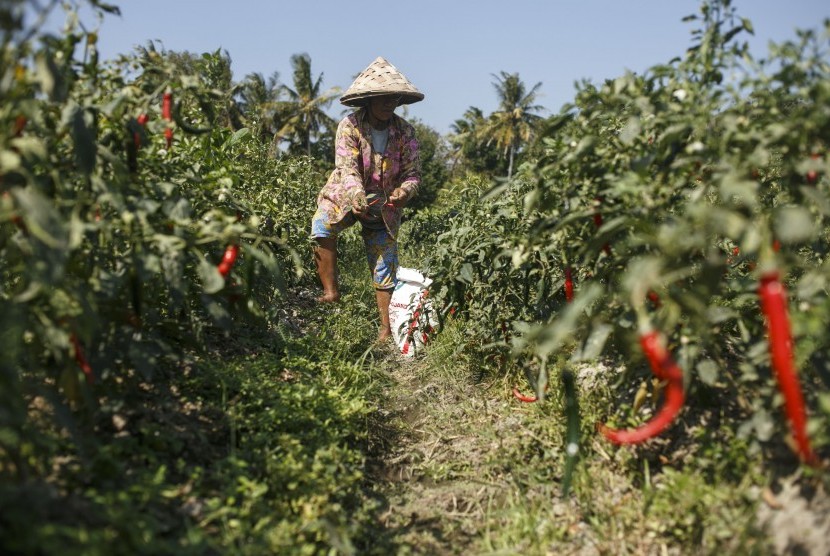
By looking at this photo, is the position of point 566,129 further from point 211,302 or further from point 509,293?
point 211,302

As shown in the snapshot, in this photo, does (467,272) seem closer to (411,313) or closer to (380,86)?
(411,313)

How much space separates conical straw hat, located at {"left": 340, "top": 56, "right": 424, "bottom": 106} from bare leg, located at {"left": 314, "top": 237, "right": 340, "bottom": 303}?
756mm

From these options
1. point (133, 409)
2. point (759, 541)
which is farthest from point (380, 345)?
point (759, 541)

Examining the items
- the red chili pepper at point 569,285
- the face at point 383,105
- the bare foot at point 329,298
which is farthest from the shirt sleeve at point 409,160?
the red chili pepper at point 569,285

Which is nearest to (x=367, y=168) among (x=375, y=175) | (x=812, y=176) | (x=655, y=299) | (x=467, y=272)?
(x=375, y=175)

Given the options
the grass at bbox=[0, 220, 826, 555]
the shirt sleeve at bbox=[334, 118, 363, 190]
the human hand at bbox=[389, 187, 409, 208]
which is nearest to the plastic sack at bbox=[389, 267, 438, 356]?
the human hand at bbox=[389, 187, 409, 208]

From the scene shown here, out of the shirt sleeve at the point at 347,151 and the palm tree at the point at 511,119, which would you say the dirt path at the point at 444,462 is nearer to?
the shirt sleeve at the point at 347,151

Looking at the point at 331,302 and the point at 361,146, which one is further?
the point at 331,302

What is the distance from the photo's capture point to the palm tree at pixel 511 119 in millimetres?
40594

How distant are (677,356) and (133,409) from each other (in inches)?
54.4

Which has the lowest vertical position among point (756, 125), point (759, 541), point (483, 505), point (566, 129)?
point (483, 505)

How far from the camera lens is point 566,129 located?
6.38 feet

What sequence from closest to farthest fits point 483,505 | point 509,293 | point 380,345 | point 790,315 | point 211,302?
1. point 790,315
2. point 211,302
3. point 483,505
4. point 509,293
5. point 380,345

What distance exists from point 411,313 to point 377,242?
1.79 ft
